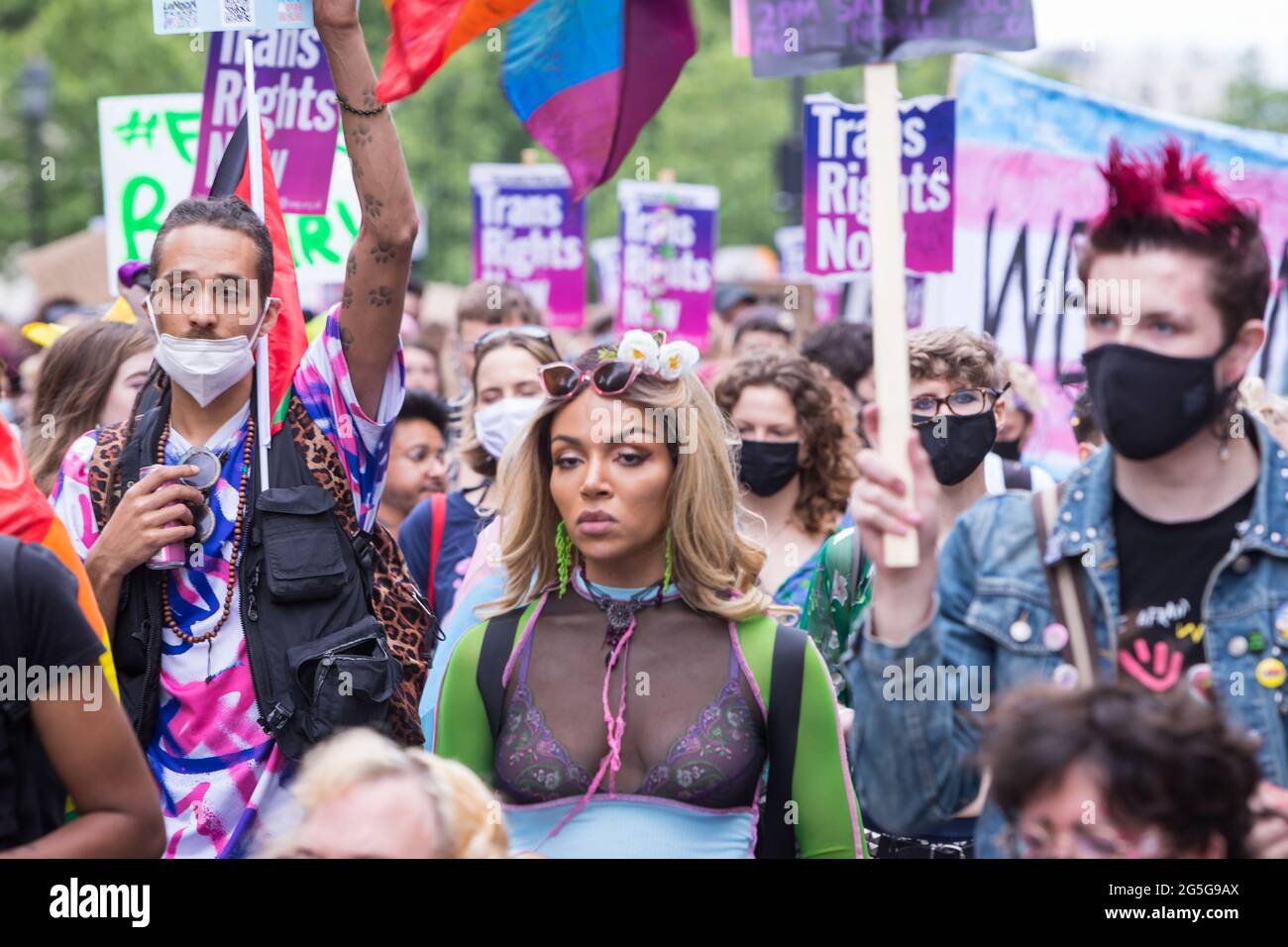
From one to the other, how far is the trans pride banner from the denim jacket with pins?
598cm

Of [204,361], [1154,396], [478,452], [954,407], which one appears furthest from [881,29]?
[478,452]

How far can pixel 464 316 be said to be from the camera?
8.14 m

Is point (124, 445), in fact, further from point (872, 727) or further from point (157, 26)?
point (872, 727)

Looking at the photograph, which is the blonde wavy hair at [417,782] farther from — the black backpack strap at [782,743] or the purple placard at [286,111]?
the purple placard at [286,111]

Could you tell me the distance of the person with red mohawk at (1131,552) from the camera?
2.77 metres

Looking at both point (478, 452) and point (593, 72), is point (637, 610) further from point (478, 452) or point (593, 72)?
point (478, 452)

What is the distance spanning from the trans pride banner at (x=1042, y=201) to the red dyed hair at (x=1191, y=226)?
5930mm

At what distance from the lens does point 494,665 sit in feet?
11.6

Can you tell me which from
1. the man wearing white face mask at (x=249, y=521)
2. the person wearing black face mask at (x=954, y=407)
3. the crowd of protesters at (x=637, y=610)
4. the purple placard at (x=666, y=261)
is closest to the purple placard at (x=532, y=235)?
the purple placard at (x=666, y=261)

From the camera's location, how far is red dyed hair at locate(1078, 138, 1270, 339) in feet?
9.32

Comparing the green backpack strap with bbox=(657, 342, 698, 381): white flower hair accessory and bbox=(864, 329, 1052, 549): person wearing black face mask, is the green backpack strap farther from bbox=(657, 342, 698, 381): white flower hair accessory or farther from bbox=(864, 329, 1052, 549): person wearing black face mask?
bbox=(864, 329, 1052, 549): person wearing black face mask

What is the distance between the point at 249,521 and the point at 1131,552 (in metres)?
1.98
